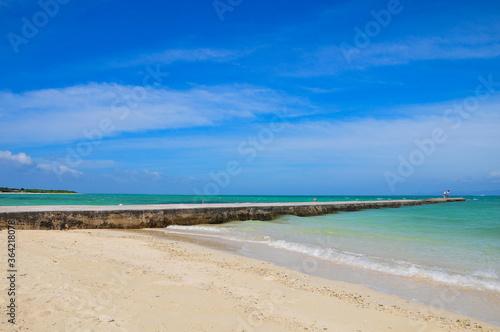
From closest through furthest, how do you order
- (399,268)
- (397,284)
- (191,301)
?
1. (191,301)
2. (397,284)
3. (399,268)

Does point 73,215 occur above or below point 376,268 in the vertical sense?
above

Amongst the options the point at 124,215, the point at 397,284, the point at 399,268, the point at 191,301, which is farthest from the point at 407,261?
the point at 124,215

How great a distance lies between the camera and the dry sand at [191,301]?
3828 millimetres

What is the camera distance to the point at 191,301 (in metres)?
4.62

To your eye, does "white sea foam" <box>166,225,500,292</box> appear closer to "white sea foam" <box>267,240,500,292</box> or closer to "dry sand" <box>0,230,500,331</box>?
"white sea foam" <box>267,240,500,292</box>

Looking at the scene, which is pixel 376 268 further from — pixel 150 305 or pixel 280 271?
pixel 150 305

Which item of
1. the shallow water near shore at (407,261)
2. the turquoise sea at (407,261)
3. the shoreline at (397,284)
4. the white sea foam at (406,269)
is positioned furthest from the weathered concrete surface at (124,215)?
the white sea foam at (406,269)

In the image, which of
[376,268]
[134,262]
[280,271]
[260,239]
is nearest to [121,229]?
[260,239]

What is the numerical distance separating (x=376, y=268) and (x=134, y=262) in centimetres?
537

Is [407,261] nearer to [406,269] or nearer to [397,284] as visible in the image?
[406,269]

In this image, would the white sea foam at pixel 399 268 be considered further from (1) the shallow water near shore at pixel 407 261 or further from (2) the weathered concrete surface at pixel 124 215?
(2) the weathered concrete surface at pixel 124 215

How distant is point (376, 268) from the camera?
772 centimetres

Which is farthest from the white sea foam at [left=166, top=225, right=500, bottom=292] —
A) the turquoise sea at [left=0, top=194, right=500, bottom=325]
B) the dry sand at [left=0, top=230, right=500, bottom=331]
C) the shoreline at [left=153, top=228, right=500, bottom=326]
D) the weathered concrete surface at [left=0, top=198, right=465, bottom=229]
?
the weathered concrete surface at [left=0, top=198, right=465, bottom=229]

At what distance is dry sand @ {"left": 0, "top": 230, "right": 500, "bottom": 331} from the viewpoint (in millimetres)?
3828
